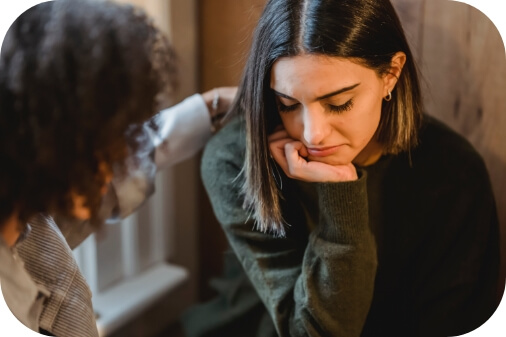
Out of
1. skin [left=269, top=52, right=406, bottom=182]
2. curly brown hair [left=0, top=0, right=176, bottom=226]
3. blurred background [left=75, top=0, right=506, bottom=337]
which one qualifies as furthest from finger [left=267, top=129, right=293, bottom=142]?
curly brown hair [left=0, top=0, right=176, bottom=226]

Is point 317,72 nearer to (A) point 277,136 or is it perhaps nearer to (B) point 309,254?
(A) point 277,136

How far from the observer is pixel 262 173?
0.79 m

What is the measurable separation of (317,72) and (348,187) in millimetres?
151

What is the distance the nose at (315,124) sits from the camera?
2.34ft

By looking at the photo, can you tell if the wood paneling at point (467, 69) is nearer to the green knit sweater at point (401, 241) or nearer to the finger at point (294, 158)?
the green knit sweater at point (401, 241)

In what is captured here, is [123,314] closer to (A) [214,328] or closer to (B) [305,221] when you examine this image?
(A) [214,328]

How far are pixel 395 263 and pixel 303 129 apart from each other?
279 millimetres

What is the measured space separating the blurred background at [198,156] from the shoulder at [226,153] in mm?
92

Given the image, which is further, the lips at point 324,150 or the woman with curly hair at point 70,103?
the lips at point 324,150

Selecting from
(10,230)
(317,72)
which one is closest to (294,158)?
(317,72)

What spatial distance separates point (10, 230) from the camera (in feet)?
2.06

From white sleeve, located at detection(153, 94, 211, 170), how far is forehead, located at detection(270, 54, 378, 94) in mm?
224

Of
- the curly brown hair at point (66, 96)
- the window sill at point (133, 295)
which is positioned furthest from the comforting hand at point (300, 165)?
the window sill at point (133, 295)

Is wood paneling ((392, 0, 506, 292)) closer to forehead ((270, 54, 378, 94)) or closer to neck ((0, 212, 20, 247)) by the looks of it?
forehead ((270, 54, 378, 94))
